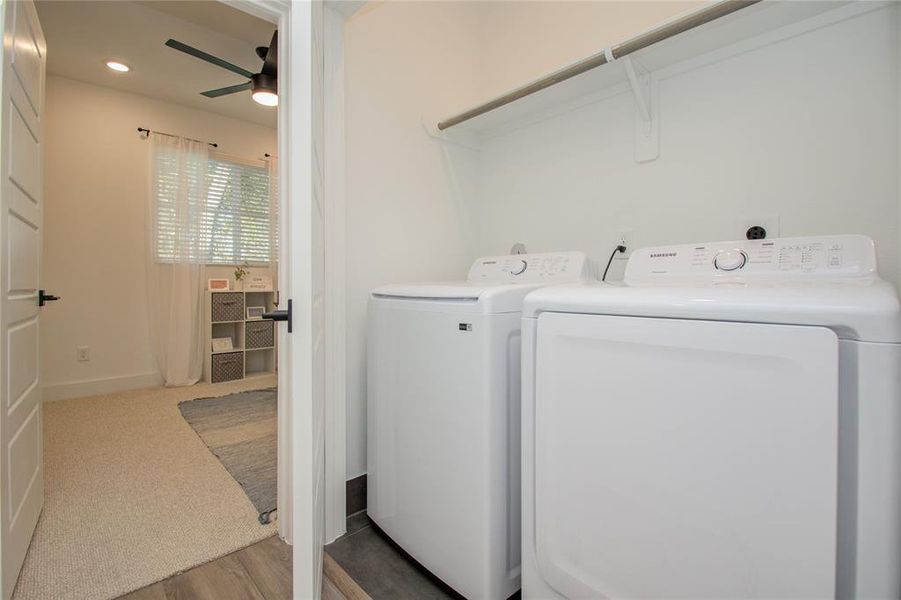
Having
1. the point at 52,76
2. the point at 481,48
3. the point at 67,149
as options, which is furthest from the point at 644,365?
the point at 52,76

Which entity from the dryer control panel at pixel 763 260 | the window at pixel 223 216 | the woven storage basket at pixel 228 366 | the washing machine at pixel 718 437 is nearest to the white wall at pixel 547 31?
the dryer control panel at pixel 763 260

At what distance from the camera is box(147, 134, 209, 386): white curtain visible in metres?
3.66

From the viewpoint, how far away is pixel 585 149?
1748mm

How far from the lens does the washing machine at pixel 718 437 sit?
2.03ft

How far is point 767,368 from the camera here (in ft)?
2.24

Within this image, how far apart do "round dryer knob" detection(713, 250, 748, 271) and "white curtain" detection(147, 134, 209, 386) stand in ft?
13.8

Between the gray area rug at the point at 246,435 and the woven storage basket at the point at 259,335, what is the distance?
771 millimetres

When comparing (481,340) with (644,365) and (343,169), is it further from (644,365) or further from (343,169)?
(343,169)

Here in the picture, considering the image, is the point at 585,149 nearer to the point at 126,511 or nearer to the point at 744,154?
the point at 744,154

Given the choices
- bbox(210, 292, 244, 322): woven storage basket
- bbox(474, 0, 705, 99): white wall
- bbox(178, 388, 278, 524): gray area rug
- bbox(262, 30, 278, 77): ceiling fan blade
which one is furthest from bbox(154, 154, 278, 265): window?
bbox(474, 0, 705, 99): white wall

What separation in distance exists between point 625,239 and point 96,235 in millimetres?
4282

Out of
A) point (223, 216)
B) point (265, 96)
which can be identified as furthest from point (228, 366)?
point (265, 96)

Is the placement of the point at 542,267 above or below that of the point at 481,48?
below

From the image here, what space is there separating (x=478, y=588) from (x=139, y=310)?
4026 mm
